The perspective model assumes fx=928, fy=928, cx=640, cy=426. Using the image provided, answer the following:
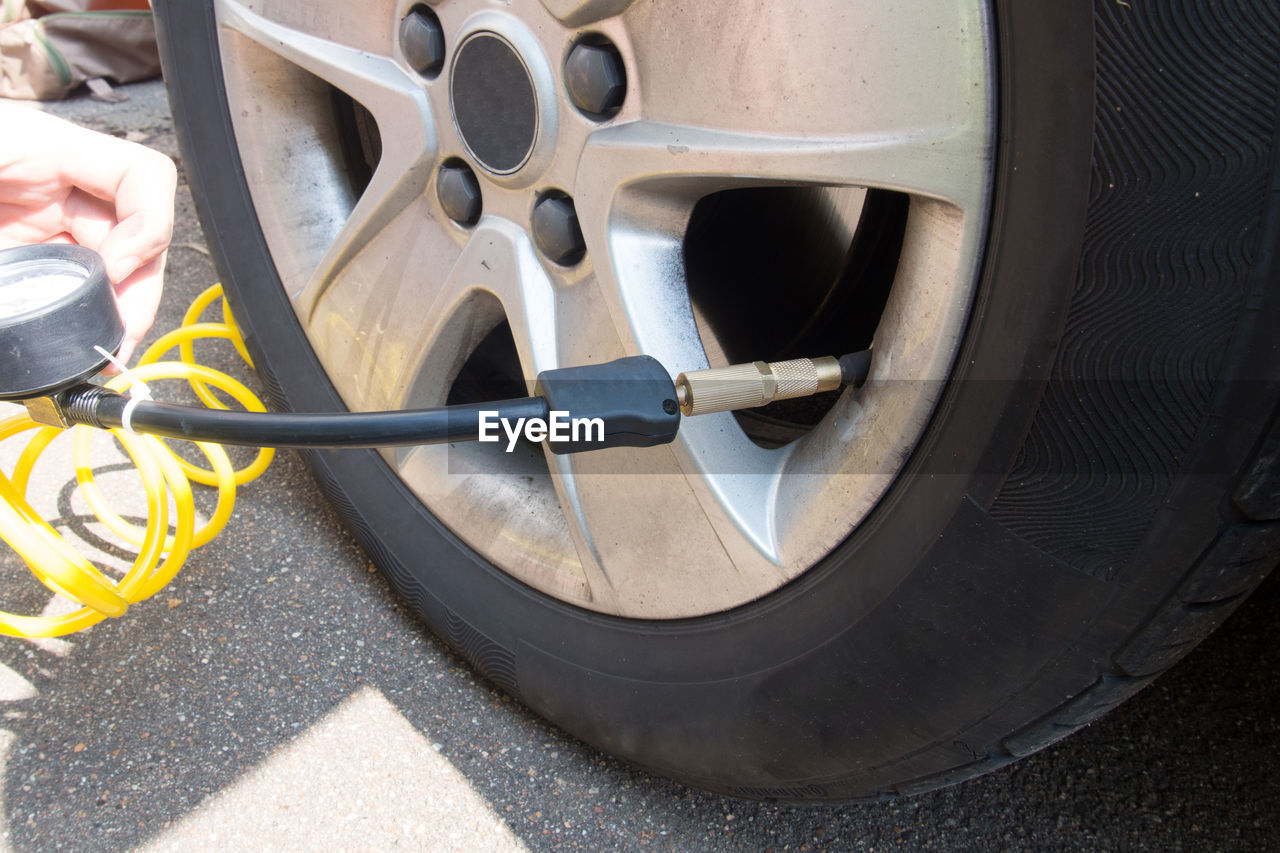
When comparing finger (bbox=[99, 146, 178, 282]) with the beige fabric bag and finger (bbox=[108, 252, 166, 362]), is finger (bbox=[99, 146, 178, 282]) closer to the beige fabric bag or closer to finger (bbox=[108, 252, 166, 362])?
finger (bbox=[108, 252, 166, 362])

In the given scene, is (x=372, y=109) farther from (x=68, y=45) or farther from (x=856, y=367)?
(x=68, y=45)

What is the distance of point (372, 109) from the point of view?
0.89 meters

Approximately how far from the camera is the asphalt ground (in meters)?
0.81

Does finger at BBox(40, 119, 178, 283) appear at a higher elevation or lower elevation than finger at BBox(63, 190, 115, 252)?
higher

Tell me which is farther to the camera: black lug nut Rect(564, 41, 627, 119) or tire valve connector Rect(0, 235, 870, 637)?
black lug nut Rect(564, 41, 627, 119)

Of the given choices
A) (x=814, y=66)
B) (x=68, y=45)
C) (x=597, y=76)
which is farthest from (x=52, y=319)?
(x=68, y=45)

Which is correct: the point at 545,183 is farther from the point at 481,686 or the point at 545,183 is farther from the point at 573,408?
the point at 481,686

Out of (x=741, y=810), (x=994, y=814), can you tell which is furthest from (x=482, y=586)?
(x=994, y=814)

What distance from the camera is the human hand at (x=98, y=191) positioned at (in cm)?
88

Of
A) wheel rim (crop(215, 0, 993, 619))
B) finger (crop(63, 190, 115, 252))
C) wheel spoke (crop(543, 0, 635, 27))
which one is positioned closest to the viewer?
wheel rim (crop(215, 0, 993, 619))

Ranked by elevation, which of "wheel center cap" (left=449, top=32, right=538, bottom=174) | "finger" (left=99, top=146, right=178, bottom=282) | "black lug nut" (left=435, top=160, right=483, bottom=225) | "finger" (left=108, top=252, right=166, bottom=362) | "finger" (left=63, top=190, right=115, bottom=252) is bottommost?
"finger" (left=108, top=252, right=166, bottom=362)

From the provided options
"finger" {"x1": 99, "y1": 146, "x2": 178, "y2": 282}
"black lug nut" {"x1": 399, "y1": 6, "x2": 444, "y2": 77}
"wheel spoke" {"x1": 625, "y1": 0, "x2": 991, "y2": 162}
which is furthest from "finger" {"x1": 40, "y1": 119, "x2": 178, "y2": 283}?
"wheel spoke" {"x1": 625, "y1": 0, "x2": 991, "y2": 162}

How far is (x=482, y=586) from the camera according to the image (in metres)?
0.95

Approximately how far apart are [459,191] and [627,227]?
8.2 inches
